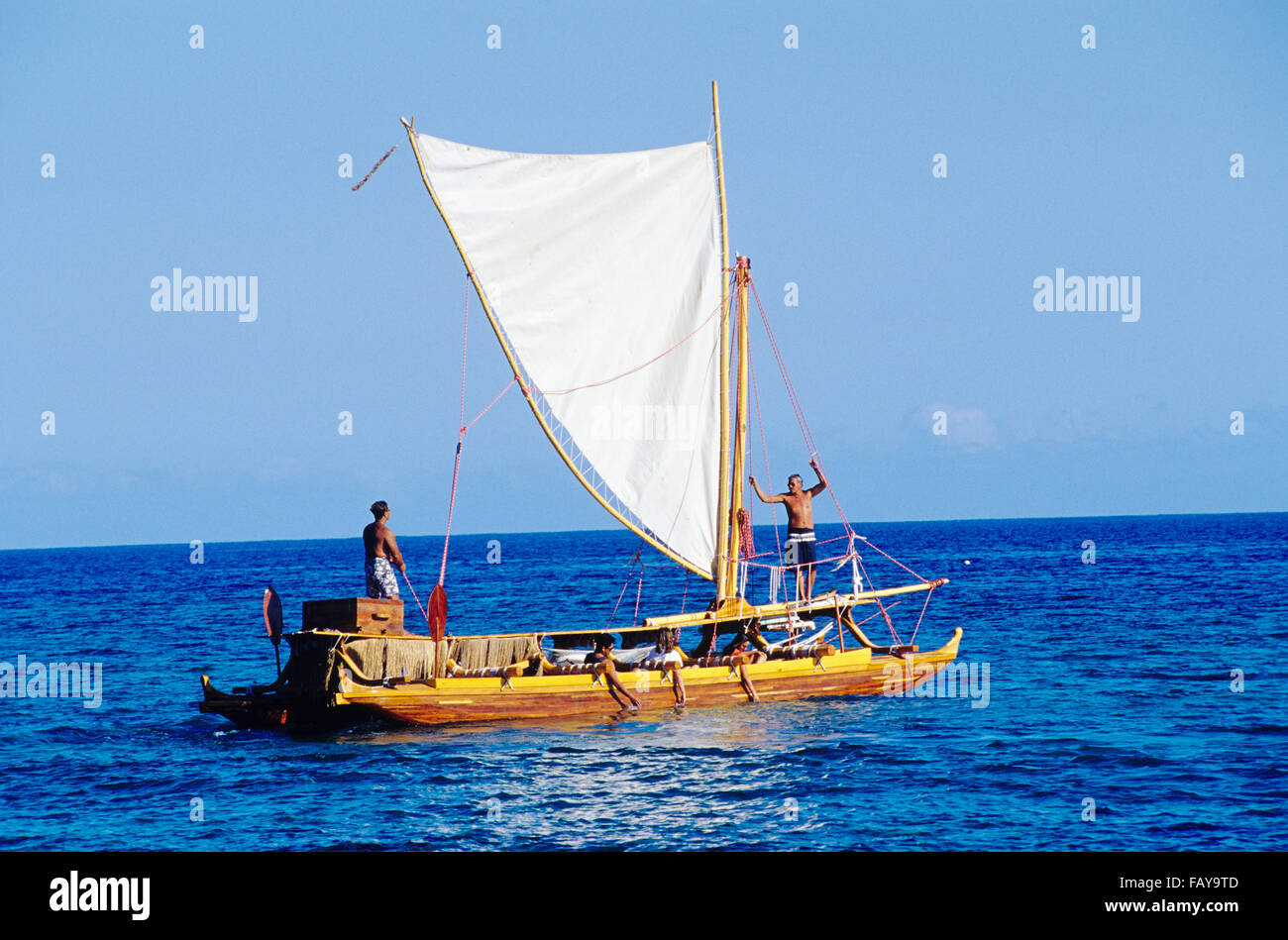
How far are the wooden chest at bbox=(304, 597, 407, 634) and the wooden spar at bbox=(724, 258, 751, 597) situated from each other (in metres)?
7.09

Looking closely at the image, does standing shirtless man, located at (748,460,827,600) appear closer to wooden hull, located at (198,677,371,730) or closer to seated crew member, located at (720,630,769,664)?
seated crew member, located at (720,630,769,664)

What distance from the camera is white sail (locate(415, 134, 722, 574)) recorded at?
2469cm

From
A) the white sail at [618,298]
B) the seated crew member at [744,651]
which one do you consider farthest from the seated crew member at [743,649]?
the white sail at [618,298]

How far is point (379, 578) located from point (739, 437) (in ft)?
26.0

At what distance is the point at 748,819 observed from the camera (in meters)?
17.5

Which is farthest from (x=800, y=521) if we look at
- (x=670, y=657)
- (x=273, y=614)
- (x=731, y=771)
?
(x=273, y=614)

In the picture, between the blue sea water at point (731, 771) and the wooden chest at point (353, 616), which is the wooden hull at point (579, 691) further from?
the wooden chest at point (353, 616)

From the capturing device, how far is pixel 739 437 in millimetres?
25891

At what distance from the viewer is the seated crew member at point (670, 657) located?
2411cm
